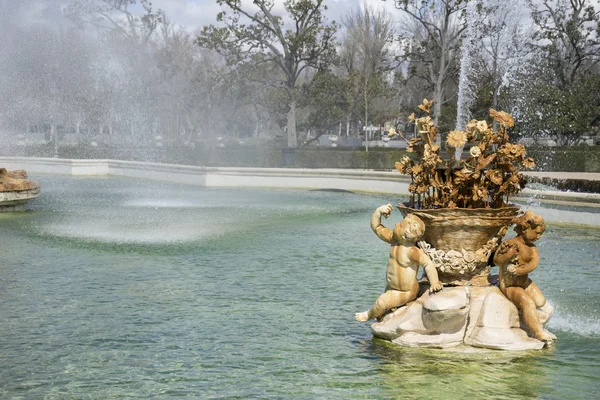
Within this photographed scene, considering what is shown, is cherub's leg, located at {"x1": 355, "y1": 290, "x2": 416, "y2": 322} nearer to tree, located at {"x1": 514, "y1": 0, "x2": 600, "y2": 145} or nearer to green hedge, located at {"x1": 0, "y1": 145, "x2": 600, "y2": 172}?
green hedge, located at {"x1": 0, "y1": 145, "x2": 600, "y2": 172}

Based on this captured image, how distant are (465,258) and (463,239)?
6.1 inches

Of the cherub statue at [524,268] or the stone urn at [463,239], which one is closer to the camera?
the cherub statue at [524,268]

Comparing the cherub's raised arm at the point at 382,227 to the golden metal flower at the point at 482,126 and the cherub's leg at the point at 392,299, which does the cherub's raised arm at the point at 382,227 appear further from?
the golden metal flower at the point at 482,126

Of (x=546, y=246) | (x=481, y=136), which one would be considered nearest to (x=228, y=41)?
(x=546, y=246)

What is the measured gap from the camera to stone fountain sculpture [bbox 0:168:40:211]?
602 inches

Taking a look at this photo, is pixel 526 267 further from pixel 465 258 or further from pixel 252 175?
pixel 252 175

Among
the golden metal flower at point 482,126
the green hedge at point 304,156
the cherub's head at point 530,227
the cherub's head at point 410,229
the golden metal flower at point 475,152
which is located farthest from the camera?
the green hedge at point 304,156

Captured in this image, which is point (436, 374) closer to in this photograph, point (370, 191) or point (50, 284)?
point (50, 284)

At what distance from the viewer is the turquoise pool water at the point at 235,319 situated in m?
5.31

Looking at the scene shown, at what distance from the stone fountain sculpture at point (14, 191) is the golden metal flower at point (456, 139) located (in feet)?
37.9

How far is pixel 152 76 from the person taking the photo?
1944 inches

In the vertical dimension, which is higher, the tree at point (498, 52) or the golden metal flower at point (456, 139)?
the tree at point (498, 52)

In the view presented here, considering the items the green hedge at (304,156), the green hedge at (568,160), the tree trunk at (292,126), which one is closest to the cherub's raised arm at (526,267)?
the green hedge at (304,156)

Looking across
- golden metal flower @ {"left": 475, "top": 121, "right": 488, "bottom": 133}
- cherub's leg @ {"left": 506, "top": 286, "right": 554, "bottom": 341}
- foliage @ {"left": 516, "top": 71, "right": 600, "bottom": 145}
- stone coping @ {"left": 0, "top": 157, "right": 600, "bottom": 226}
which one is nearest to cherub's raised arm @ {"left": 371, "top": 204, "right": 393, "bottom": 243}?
golden metal flower @ {"left": 475, "top": 121, "right": 488, "bottom": 133}
